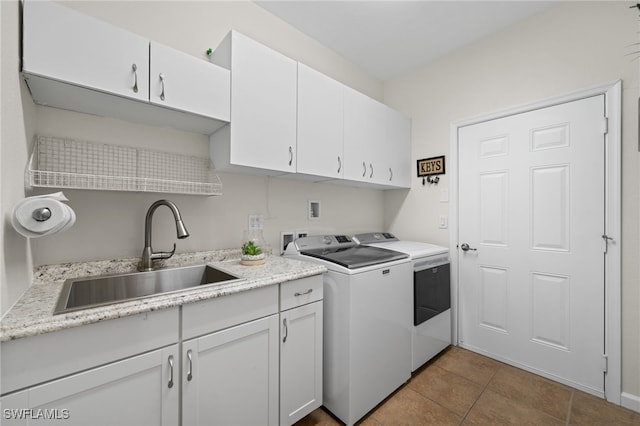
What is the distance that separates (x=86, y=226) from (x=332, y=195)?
1.81 meters

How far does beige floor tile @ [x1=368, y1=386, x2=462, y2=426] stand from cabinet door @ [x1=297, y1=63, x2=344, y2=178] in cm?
163

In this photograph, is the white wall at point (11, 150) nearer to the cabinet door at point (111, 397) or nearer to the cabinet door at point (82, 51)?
the cabinet door at point (82, 51)

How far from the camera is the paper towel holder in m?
0.88

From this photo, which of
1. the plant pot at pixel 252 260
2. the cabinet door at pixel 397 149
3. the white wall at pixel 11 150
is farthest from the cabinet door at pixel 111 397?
the cabinet door at pixel 397 149

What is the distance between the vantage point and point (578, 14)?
6.12ft

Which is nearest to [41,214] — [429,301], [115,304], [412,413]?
[115,304]

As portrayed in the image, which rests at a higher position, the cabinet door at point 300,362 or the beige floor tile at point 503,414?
the cabinet door at point 300,362

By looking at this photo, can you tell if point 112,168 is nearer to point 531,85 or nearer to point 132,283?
point 132,283

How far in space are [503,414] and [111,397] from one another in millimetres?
2105

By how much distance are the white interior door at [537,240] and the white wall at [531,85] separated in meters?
0.12

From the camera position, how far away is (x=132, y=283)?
1.39 meters

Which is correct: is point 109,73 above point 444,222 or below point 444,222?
above

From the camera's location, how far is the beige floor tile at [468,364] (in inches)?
79.3

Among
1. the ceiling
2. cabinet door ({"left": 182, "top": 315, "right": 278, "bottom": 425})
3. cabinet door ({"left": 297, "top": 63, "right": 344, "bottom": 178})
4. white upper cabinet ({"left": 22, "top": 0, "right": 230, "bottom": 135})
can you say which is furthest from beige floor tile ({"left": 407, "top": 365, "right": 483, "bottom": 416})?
the ceiling
